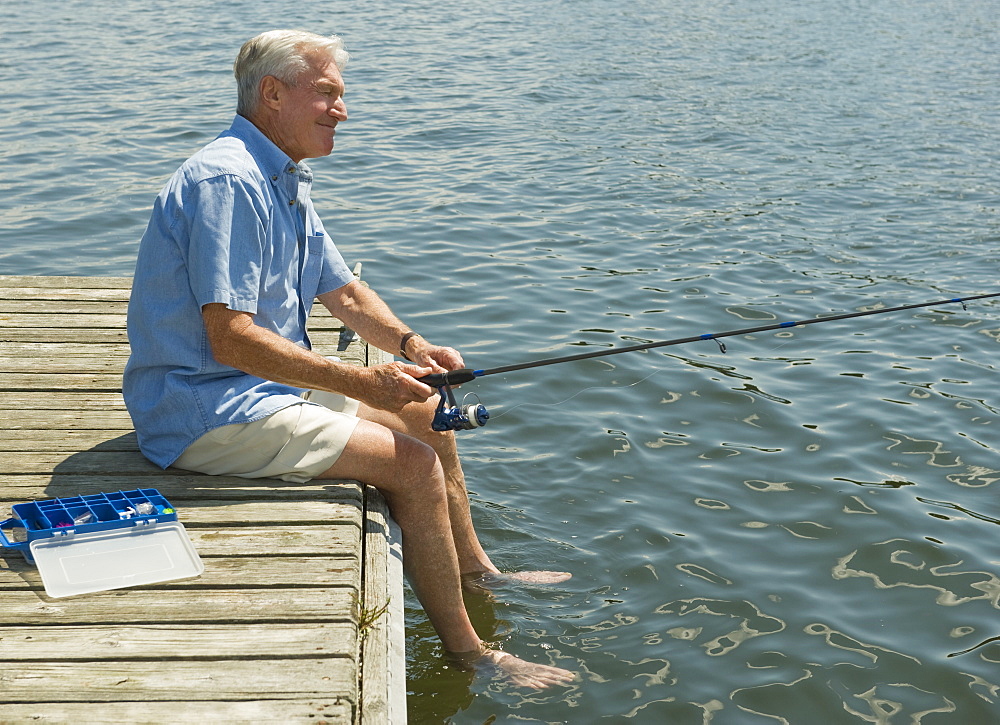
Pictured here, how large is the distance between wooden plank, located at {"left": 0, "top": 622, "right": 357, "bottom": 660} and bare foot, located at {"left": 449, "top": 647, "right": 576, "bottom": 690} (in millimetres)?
937

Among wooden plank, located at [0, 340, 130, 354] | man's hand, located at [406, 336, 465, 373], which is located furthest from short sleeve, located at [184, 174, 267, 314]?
wooden plank, located at [0, 340, 130, 354]

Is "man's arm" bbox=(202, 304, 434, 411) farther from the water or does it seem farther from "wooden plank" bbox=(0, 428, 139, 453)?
the water

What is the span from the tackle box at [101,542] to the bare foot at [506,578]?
1.33 metres

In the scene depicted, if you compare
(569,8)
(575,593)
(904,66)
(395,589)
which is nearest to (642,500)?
(575,593)

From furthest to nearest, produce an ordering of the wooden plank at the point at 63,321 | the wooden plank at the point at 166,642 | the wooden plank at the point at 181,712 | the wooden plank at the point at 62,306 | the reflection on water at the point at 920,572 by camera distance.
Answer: the wooden plank at the point at 62,306
the wooden plank at the point at 63,321
the reflection on water at the point at 920,572
the wooden plank at the point at 166,642
the wooden plank at the point at 181,712

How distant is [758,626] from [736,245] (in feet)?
14.9

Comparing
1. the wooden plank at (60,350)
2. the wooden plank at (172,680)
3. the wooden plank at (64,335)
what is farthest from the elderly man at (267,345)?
the wooden plank at (64,335)

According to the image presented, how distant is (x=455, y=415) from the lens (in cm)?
336

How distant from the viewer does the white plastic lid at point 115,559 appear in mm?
2795

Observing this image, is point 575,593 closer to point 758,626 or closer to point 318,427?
point 758,626

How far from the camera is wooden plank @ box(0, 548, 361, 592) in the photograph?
2.82 m

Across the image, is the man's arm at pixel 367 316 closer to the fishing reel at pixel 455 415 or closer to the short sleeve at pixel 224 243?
the fishing reel at pixel 455 415

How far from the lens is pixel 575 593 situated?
4.27 meters

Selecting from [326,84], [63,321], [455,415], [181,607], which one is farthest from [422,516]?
[63,321]
